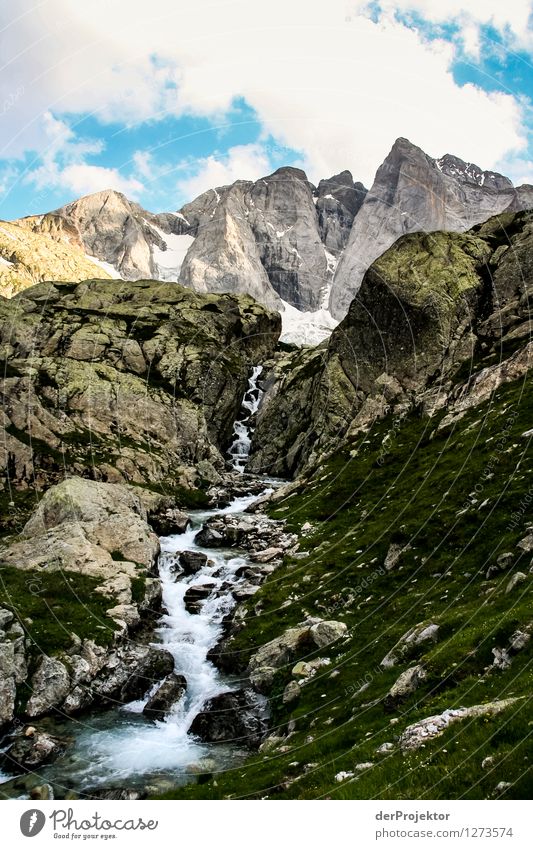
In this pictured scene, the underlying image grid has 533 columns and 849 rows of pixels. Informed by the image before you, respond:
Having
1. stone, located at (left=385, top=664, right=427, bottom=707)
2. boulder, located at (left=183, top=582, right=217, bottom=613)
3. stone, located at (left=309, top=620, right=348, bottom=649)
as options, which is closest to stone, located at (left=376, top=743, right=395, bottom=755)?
stone, located at (left=385, top=664, right=427, bottom=707)

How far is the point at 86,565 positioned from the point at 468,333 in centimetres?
6422

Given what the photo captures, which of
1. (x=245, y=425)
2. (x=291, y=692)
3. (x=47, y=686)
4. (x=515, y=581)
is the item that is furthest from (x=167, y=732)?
(x=245, y=425)

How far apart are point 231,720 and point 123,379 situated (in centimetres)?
7882

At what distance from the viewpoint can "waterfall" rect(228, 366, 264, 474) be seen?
115m

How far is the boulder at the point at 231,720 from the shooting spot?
27.8 m

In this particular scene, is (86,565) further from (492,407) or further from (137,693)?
(492,407)

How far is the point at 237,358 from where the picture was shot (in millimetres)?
130750

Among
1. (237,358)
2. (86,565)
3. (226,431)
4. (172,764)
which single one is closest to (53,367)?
(226,431)

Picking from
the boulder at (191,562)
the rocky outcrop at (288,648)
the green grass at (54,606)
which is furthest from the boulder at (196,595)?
the rocky outcrop at (288,648)

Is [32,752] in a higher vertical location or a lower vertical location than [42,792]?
higher

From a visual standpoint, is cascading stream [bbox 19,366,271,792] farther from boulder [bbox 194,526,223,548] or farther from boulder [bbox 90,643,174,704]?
boulder [bbox 194,526,223,548]

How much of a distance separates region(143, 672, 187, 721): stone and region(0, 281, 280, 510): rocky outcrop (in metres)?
45.1

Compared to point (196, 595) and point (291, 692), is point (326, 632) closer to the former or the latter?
point (291, 692)
